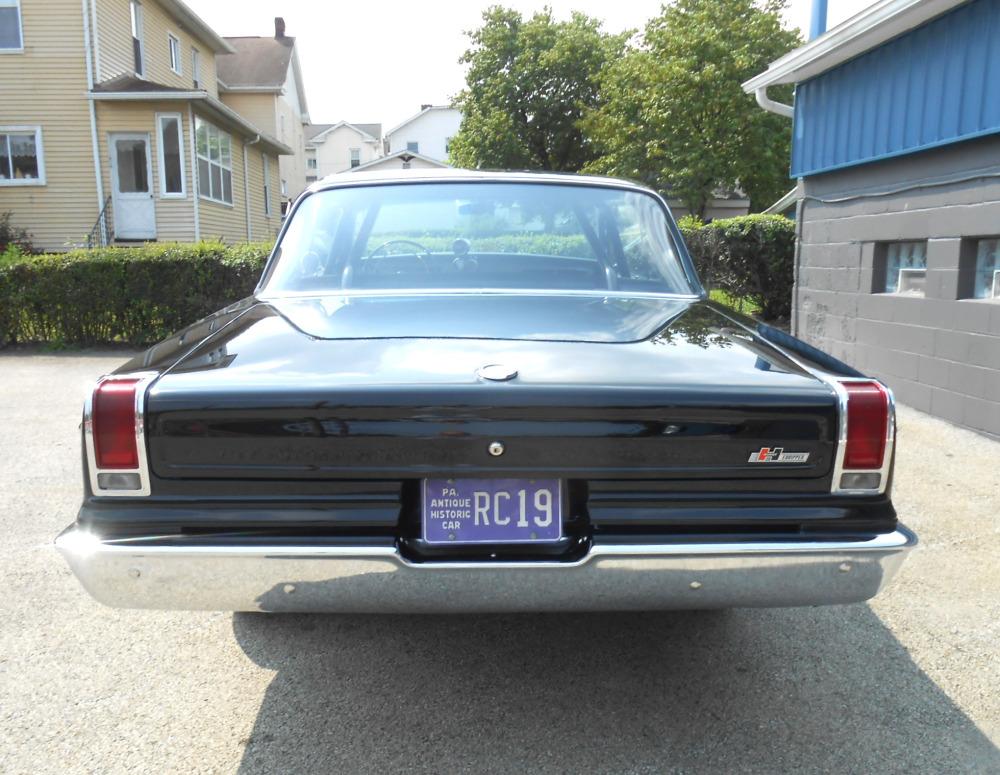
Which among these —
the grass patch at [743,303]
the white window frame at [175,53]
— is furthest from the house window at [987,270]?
the white window frame at [175,53]

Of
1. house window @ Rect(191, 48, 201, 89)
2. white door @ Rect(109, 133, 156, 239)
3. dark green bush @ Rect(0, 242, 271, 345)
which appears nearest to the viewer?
dark green bush @ Rect(0, 242, 271, 345)

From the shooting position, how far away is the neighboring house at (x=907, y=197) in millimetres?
6719

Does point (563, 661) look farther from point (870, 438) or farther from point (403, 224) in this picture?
point (403, 224)

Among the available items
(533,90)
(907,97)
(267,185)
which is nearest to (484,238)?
(907,97)

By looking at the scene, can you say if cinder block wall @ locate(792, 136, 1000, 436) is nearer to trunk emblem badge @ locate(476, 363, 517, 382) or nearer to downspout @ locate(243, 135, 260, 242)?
trunk emblem badge @ locate(476, 363, 517, 382)

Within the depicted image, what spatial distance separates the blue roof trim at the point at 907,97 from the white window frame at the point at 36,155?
16.9 meters

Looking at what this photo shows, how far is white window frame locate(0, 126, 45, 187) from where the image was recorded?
19.8m

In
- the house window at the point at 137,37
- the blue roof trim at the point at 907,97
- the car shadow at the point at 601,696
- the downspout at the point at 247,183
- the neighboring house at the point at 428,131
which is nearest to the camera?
the car shadow at the point at 601,696

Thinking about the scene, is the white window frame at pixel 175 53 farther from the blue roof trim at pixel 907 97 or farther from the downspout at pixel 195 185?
the blue roof trim at pixel 907 97

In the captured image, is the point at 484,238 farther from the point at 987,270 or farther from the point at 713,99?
the point at 713,99

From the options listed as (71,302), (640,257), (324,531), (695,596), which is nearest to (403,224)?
(640,257)

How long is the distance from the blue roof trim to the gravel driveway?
14.2 feet

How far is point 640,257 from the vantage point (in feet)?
11.9

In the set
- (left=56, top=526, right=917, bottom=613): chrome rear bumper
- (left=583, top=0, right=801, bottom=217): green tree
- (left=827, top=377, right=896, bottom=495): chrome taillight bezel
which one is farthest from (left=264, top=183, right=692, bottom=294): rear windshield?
(left=583, top=0, right=801, bottom=217): green tree
